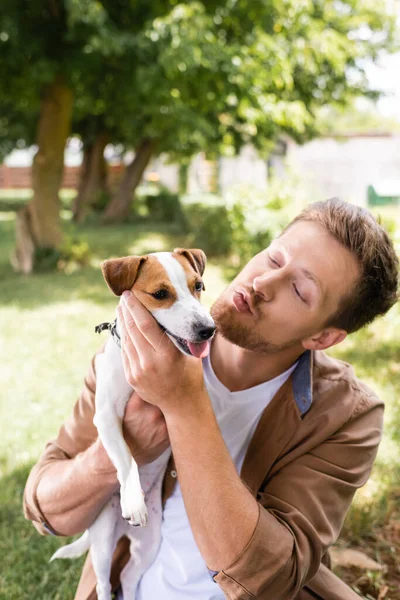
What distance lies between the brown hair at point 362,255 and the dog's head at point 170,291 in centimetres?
47

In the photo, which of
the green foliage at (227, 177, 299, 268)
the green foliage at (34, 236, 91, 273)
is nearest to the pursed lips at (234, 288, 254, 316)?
the green foliage at (227, 177, 299, 268)

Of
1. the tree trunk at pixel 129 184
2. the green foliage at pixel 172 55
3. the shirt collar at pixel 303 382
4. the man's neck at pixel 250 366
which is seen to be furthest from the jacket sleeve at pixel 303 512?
the tree trunk at pixel 129 184

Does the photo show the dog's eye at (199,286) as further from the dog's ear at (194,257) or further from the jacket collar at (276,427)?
the jacket collar at (276,427)

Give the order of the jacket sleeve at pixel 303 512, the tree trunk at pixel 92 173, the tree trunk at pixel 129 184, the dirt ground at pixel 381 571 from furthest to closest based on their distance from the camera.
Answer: the tree trunk at pixel 92 173, the tree trunk at pixel 129 184, the dirt ground at pixel 381 571, the jacket sleeve at pixel 303 512

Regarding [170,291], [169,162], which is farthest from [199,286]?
[169,162]

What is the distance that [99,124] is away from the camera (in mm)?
23547

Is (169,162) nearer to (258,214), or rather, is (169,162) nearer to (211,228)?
(211,228)

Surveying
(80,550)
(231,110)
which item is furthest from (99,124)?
(80,550)

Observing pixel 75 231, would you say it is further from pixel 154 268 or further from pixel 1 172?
pixel 1 172

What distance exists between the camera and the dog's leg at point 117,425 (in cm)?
163

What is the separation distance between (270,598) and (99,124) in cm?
2397

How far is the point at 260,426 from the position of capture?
1774 millimetres

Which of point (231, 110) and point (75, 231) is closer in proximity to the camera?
point (231, 110)

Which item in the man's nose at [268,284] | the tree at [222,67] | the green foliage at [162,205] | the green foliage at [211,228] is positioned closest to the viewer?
the man's nose at [268,284]
